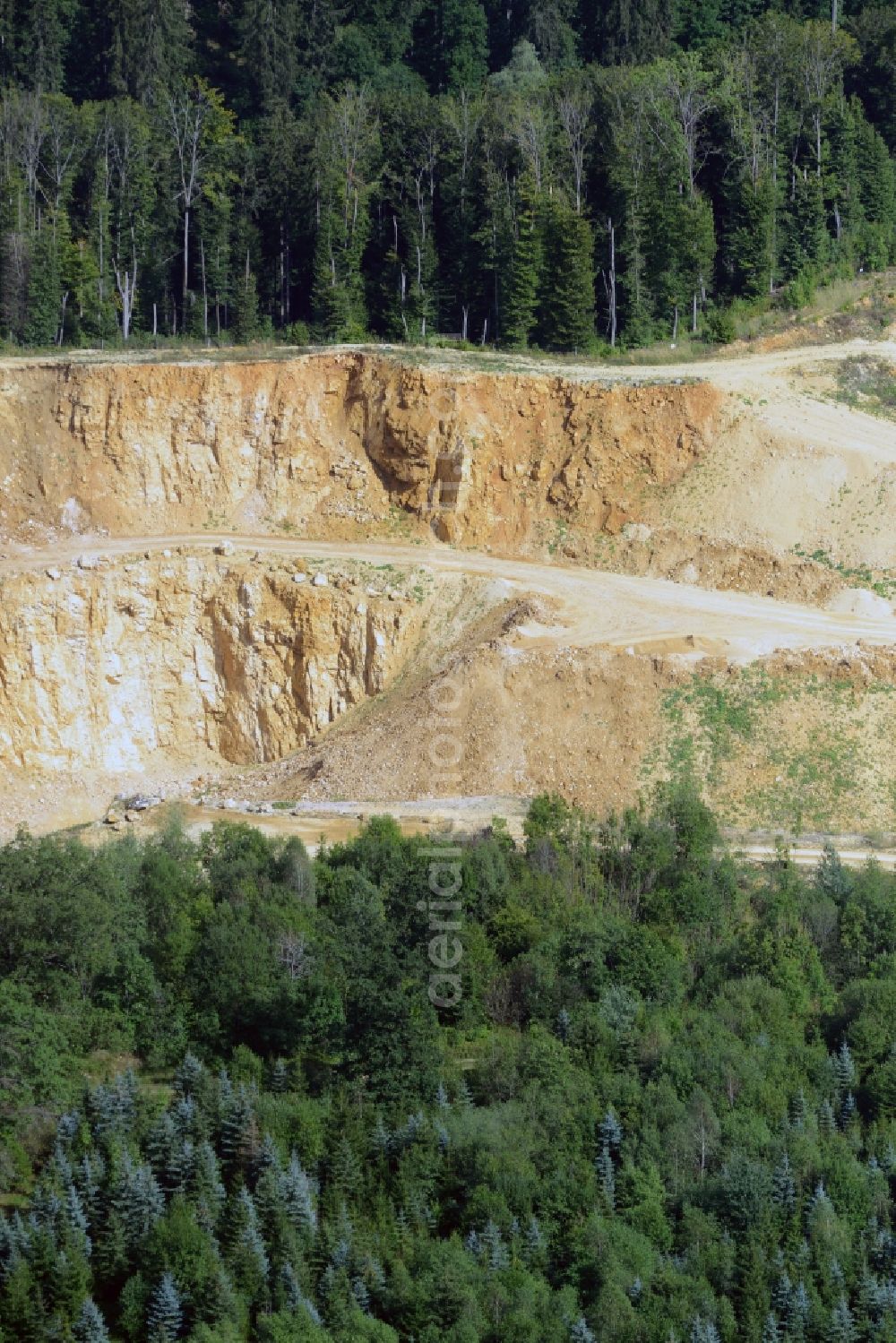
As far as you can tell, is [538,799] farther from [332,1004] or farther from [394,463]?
[394,463]

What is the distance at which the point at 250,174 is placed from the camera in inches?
3580

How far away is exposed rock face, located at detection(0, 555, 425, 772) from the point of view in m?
73.2

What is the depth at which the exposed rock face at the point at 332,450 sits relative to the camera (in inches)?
3054

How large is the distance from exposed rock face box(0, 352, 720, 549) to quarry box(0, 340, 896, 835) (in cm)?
10

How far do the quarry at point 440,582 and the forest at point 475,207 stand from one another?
5.33 meters

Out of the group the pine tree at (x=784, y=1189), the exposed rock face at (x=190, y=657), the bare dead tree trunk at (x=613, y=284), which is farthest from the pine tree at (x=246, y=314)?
the pine tree at (x=784, y=1189)

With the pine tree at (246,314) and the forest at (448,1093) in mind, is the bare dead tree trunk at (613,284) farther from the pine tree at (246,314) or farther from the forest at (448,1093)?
the forest at (448,1093)

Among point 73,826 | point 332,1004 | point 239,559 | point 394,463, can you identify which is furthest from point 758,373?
point 332,1004

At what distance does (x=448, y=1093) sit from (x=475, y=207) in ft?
153

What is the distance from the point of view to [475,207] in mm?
88062

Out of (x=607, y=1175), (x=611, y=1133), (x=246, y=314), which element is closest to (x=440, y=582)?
(x=246, y=314)

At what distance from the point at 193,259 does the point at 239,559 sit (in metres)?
21.2

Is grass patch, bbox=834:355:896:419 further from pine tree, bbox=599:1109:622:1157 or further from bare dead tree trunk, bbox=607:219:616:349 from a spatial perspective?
pine tree, bbox=599:1109:622:1157

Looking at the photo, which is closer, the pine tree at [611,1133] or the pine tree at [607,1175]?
the pine tree at [607,1175]
